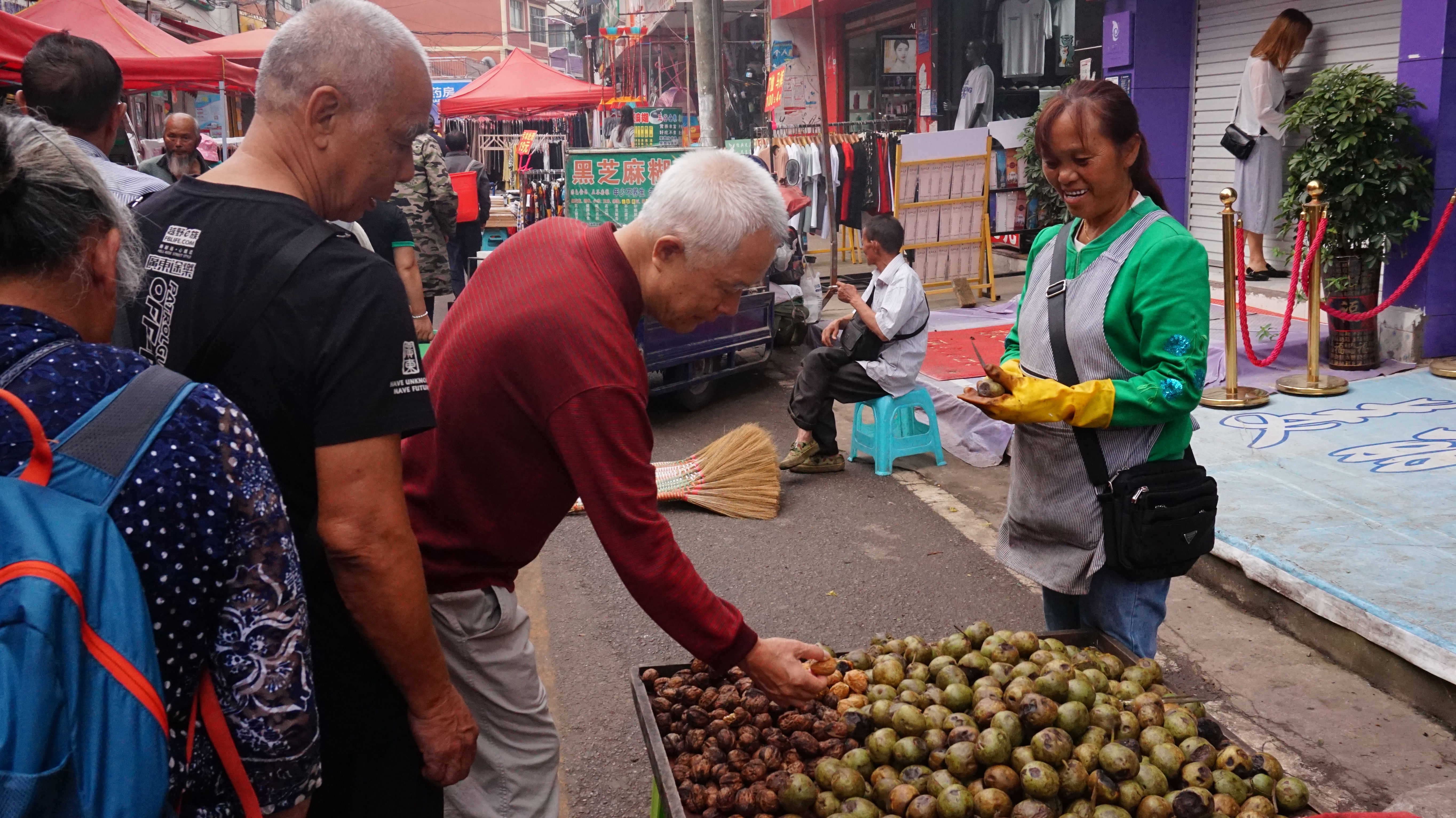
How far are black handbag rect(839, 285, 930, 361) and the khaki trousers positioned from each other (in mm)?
4432

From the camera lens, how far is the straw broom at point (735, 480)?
6113 mm

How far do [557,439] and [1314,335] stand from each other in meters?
6.45

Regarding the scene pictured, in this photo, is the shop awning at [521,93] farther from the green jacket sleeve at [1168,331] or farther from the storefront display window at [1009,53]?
the green jacket sleeve at [1168,331]

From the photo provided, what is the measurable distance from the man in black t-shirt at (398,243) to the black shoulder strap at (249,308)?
14.0 feet

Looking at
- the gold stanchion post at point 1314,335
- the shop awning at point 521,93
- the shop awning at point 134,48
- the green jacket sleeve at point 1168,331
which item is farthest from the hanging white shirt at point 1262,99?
the shop awning at point 521,93

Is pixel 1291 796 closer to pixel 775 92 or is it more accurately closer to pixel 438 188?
pixel 438 188

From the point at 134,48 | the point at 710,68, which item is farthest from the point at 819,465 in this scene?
the point at 134,48

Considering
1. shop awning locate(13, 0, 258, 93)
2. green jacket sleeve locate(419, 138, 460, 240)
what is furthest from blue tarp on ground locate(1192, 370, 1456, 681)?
shop awning locate(13, 0, 258, 93)

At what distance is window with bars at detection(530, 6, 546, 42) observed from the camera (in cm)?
6619

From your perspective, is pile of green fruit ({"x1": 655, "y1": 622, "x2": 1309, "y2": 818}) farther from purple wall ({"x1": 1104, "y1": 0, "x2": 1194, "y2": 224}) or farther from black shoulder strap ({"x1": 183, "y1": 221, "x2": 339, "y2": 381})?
purple wall ({"x1": 1104, "y1": 0, "x2": 1194, "y2": 224})

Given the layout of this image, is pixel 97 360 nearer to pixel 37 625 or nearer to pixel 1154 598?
pixel 37 625

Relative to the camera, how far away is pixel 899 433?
22.5 ft

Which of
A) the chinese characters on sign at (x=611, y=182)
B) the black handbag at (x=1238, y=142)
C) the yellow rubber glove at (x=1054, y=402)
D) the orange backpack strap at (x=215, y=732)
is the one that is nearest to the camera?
the orange backpack strap at (x=215, y=732)

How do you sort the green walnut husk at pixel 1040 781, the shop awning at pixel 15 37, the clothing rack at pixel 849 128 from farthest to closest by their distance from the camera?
the clothing rack at pixel 849 128
the shop awning at pixel 15 37
the green walnut husk at pixel 1040 781
